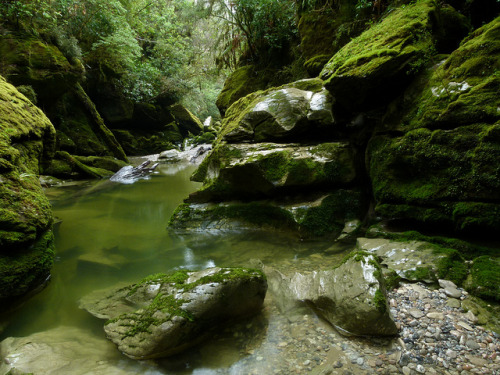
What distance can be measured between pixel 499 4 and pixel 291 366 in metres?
6.57

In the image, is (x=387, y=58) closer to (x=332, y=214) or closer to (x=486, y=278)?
(x=332, y=214)

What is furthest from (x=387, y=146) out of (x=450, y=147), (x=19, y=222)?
(x=19, y=222)

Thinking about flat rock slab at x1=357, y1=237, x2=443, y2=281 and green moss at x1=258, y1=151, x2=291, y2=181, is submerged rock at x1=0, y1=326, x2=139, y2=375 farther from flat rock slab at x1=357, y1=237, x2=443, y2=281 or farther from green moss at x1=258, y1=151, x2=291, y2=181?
green moss at x1=258, y1=151, x2=291, y2=181

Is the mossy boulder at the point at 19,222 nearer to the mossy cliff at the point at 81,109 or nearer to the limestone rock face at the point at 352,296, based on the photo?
the limestone rock face at the point at 352,296

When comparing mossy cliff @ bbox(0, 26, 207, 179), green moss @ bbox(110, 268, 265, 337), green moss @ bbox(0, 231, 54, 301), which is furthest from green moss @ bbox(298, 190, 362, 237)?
mossy cliff @ bbox(0, 26, 207, 179)

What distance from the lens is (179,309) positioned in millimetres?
2672

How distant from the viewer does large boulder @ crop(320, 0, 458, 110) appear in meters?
4.27

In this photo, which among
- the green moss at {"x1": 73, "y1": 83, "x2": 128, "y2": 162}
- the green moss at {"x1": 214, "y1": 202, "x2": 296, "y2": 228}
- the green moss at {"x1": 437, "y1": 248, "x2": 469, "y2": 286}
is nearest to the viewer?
the green moss at {"x1": 437, "y1": 248, "x2": 469, "y2": 286}

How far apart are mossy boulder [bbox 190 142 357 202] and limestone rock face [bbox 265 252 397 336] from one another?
2.49 metres

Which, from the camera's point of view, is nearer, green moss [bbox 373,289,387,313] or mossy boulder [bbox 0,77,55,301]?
green moss [bbox 373,289,387,313]

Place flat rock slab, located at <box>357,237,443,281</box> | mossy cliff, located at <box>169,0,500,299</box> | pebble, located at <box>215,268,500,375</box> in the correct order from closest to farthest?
pebble, located at <box>215,268,500,375</box> → flat rock slab, located at <box>357,237,443,281</box> → mossy cliff, located at <box>169,0,500,299</box>

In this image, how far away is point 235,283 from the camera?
2.92 meters

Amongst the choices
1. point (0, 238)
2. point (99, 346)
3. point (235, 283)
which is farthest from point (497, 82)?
point (0, 238)

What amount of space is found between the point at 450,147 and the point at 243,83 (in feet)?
29.6
